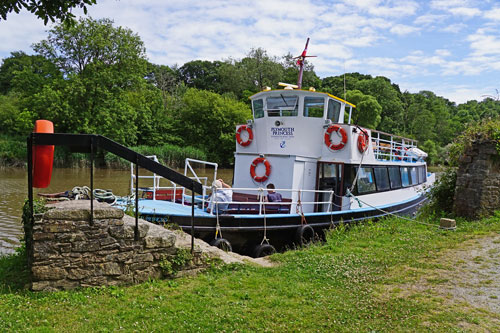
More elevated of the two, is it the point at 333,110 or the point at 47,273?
the point at 333,110

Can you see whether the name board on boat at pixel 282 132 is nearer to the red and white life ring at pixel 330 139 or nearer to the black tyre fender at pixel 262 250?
the red and white life ring at pixel 330 139

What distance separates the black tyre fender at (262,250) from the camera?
26.6ft

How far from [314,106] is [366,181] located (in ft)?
9.02

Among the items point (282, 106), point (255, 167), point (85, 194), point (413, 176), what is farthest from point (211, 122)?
point (85, 194)

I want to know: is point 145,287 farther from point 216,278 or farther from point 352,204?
point 352,204

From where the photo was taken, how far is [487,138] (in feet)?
30.3

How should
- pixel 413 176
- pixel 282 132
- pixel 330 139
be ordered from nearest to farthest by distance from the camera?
1. pixel 330 139
2. pixel 282 132
3. pixel 413 176

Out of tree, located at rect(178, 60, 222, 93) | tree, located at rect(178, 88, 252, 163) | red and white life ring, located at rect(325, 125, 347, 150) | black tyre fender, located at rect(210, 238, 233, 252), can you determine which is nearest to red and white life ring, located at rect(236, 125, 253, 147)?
red and white life ring, located at rect(325, 125, 347, 150)

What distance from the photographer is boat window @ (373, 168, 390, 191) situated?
11930mm

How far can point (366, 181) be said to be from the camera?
1124 cm

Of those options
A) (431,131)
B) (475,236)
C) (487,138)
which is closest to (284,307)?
(475,236)

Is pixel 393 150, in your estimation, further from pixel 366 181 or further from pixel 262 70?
pixel 262 70

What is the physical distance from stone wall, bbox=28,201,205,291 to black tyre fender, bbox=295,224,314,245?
4284mm

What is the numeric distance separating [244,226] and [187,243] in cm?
272
